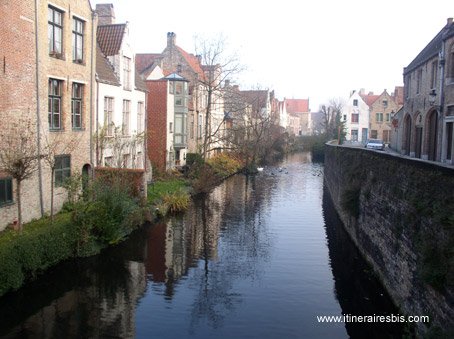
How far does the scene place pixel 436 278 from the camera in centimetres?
817

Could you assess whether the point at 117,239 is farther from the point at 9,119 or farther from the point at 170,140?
the point at 170,140

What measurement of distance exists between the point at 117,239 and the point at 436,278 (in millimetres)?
11609

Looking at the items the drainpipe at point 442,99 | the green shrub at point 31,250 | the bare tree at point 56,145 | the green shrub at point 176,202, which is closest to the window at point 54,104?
the bare tree at point 56,145

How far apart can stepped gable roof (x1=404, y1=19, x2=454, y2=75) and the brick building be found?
55.6 feet

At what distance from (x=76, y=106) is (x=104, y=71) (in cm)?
404

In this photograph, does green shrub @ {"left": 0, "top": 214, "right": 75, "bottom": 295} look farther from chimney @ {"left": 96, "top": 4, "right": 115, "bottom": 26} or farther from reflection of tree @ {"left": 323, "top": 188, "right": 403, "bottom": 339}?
chimney @ {"left": 96, "top": 4, "right": 115, "bottom": 26}

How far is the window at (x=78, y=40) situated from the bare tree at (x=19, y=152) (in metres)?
4.70

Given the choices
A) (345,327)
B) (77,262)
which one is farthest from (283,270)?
(77,262)

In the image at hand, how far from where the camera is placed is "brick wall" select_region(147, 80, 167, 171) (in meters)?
33.5

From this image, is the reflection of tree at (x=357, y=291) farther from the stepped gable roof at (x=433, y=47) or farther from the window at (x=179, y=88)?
the window at (x=179, y=88)

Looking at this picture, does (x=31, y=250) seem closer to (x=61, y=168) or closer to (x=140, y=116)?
(x=61, y=168)

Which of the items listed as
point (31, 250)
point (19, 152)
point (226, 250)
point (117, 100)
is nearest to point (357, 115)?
point (117, 100)

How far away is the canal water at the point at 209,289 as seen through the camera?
11.0m

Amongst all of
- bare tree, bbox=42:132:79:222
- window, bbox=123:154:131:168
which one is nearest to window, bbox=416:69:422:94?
window, bbox=123:154:131:168
